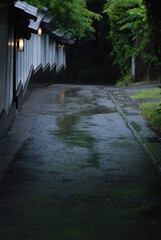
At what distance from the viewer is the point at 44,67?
33.6 meters

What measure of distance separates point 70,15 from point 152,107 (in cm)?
2063

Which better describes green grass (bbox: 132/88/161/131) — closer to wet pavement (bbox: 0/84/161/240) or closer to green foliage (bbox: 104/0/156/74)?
wet pavement (bbox: 0/84/161/240)

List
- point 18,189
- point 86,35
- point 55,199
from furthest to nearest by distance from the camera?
point 86,35
point 18,189
point 55,199

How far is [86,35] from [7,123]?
31168 mm

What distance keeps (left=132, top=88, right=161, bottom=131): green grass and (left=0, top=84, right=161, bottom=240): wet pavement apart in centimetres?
41

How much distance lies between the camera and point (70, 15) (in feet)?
127

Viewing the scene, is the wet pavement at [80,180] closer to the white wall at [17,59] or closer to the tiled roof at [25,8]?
the white wall at [17,59]

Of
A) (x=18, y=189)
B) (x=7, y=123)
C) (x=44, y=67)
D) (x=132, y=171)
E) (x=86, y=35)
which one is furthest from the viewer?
(x=86, y=35)

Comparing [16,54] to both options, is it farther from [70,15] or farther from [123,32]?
[123,32]

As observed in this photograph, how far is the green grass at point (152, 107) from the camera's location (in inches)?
644

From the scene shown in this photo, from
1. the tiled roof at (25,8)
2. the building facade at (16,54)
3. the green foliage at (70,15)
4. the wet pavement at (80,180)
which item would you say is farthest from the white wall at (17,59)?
the green foliage at (70,15)

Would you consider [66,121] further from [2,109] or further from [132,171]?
[132,171]

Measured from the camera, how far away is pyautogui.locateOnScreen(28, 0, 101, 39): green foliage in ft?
122

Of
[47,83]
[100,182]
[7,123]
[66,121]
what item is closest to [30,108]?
[66,121]
